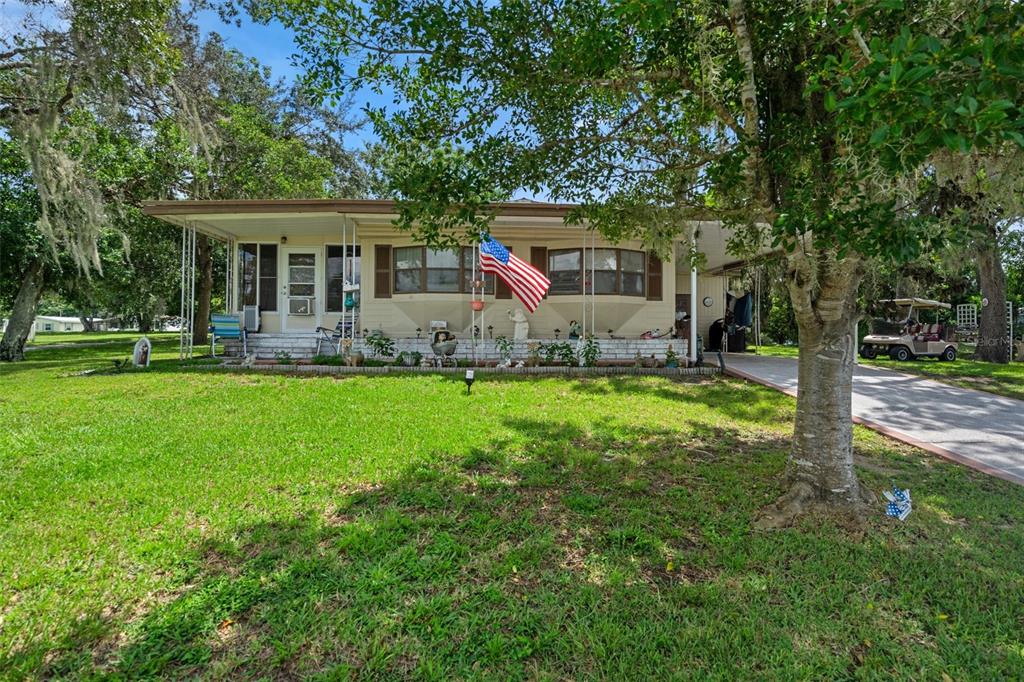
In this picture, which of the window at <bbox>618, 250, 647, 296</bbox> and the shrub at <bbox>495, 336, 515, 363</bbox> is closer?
the shrub at <bbox>495, 336, 515, 363</bbox>

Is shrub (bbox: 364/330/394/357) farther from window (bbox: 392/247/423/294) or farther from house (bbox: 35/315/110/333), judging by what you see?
house (bbox: 35/315/110/333)

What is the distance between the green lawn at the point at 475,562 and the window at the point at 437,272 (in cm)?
685

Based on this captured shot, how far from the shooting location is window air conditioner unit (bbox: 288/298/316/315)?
12.7 meters

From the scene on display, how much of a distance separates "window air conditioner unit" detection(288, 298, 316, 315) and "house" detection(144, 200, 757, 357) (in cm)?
3

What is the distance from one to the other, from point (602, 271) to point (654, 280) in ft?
4.75

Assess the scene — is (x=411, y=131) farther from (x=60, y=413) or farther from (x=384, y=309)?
(x=384, y=309)

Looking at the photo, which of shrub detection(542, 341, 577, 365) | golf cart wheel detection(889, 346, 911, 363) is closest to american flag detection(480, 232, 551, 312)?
shrub detection(542, 341, 577, 365)

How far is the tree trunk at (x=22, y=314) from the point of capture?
12.6 metres

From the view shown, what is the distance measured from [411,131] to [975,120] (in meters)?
4.00

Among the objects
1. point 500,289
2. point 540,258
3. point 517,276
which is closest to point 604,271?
point 540,258

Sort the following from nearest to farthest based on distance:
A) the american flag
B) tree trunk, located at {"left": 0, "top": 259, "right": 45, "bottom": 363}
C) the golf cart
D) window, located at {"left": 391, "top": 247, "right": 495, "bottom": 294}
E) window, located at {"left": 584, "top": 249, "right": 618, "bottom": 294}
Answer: the american flag → window, located at {"left": 391, "top": 247, "right": 495, "bottom": 294} → window, located at {"left": 584, "top": 249, "right": 618, "bottom": 294} → tree trunk, located at {"left": 0, "top": 259, "right": 45, "bottom": 363} → the golf cart

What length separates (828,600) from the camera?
2.50 meters

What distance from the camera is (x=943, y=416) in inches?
269

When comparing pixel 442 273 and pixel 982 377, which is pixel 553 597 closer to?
pixel 442 273
